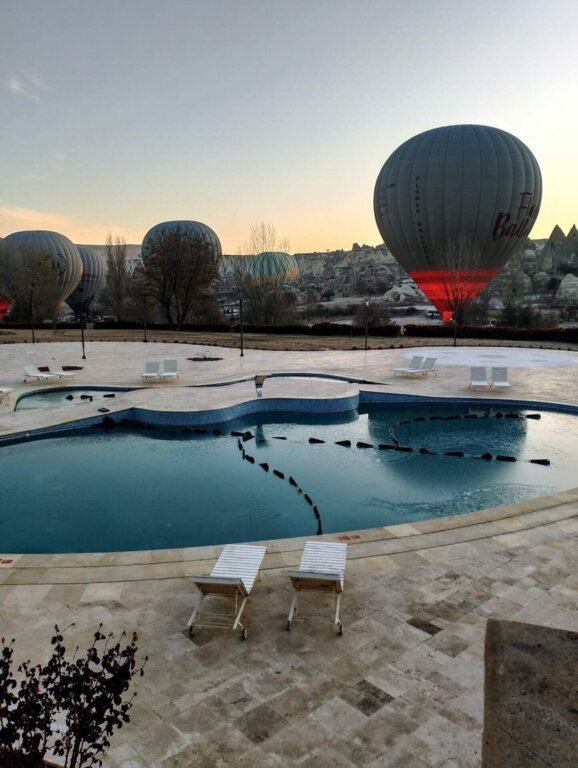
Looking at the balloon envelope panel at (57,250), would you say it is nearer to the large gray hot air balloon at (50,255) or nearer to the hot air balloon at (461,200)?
the large gray hot air balloon at (50,255)

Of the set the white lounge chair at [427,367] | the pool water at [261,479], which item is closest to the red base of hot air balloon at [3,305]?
the pool water at [261,479]

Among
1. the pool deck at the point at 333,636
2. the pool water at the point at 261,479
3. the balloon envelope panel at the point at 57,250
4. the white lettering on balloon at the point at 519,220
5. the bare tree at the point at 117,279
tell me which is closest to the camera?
the pool deck at the point at 333,636

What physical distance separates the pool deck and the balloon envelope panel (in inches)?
2473

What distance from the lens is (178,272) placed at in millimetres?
47156

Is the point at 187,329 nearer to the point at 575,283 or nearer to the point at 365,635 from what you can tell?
the point at 365,635

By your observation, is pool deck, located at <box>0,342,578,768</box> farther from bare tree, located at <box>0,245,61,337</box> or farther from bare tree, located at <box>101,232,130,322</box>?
bare tree, located at <box>101,232,130,322</box>

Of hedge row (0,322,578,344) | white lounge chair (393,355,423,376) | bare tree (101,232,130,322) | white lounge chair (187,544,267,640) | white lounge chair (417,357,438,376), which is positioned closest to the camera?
white lounge chair (187,544,267,640)

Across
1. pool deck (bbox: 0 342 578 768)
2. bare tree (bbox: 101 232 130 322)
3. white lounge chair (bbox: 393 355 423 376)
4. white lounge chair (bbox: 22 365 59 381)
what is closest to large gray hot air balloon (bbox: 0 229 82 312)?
bare tree (bbox: 101 232 130 322)

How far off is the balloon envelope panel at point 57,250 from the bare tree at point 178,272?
21442mm

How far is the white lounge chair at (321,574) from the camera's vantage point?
18.4 ft

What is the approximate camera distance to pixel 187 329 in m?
48.2

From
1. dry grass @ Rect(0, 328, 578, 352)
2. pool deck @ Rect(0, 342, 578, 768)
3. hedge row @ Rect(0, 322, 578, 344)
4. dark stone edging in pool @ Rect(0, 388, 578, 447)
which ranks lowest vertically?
pool deck @ Rect(0, 342, 578, 768)

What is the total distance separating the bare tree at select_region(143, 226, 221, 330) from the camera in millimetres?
47031

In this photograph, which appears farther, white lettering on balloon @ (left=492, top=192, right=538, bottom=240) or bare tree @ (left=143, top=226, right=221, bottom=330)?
bare tree @ (left=143, top=226, right=221, bottom=330)
